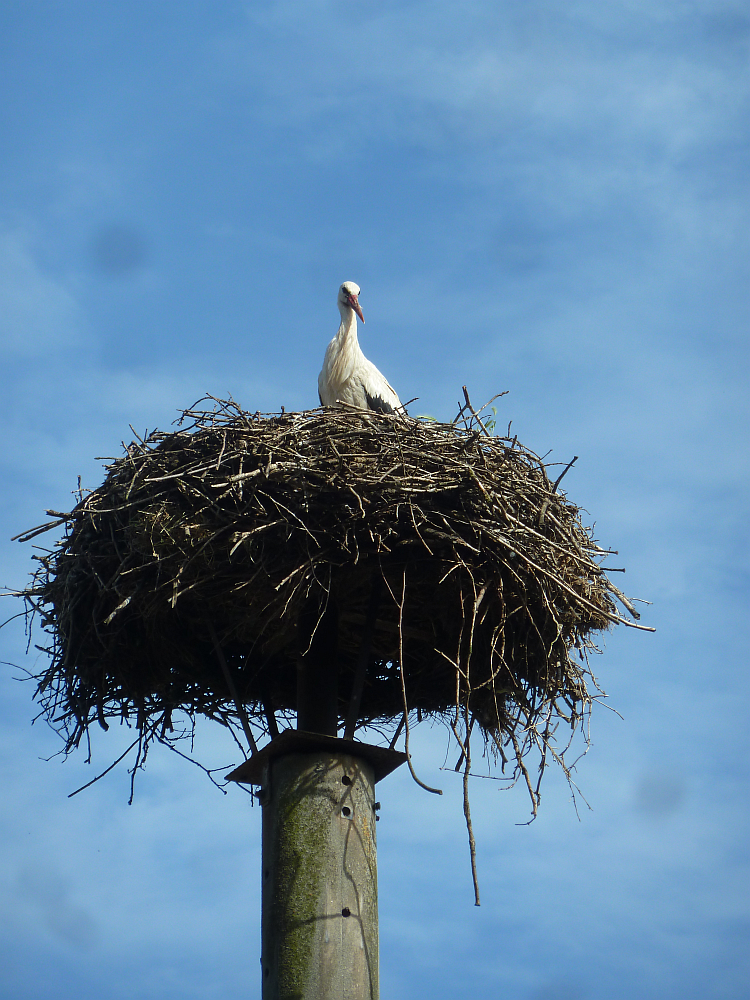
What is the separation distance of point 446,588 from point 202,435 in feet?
5.41

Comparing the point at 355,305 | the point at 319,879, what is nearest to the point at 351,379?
the point at 355,305

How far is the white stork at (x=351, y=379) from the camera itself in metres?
8.77

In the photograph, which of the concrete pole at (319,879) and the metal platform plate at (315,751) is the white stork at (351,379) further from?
the concrete pole at (319,879)

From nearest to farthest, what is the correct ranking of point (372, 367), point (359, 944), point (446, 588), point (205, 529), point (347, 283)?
1. point (359, 944)
2. point (205, 529)
3. point (446, 588)
4. point (372, 367)
5. point (347, 283)

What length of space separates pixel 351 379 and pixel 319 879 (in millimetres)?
4250

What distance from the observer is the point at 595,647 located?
22.0ft

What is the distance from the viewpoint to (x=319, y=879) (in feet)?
18.6

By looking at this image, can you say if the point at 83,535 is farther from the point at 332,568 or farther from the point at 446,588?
the point at 446,588

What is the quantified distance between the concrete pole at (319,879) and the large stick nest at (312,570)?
24.3 inches

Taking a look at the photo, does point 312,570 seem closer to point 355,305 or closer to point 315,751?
point 315,751

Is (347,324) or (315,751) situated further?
(347,324)

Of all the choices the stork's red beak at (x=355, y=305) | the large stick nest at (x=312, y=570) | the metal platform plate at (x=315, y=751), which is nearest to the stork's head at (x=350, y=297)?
the stork's red beak at (x=355, y=305)

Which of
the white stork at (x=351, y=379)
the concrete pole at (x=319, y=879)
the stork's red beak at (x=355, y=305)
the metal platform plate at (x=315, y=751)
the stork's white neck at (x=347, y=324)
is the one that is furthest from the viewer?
the stork's red beak at (x=355, y=305)

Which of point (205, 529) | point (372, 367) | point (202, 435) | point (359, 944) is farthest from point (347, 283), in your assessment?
point (359, 944)
